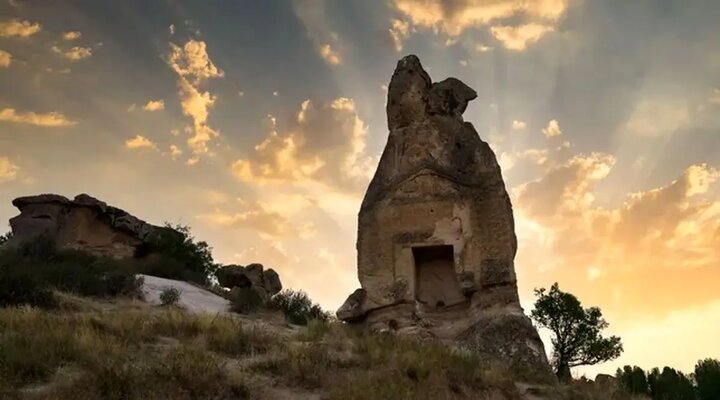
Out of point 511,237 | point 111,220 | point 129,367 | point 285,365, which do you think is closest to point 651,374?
point 511,237

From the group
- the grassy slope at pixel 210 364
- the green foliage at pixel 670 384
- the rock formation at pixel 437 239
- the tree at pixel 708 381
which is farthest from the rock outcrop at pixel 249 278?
the tree at pixel 708 381

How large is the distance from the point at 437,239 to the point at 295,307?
8.07m

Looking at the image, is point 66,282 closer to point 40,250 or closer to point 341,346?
point 40,250

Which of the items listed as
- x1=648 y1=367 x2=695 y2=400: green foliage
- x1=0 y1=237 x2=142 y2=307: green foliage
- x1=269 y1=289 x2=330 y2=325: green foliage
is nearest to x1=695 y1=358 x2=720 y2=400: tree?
x1=648 y1=367 x2=695 y2=400: green foliage

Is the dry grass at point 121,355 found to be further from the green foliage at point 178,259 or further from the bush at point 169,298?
the green foliage at point 178,259

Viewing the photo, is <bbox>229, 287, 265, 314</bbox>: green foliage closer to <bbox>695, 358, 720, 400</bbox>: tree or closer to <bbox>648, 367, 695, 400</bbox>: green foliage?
<bbox>648, 367, 695, 400</bbox>: green foliage

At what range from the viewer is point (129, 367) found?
640cm

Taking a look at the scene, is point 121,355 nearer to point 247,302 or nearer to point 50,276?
point 50,276

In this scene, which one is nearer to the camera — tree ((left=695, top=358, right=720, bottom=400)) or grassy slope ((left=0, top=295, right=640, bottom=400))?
grassy slope ((left=0, top=295, right=640, bottom=400))

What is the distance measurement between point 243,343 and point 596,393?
Answer: 16.5 ft

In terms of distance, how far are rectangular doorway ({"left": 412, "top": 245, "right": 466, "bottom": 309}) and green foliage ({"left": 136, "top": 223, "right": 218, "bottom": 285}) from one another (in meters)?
13.2

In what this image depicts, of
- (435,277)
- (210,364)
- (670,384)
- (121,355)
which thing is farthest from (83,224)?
(670,384)

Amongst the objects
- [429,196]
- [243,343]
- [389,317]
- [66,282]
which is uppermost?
[429,196]

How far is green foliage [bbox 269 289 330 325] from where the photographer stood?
58.4ft
